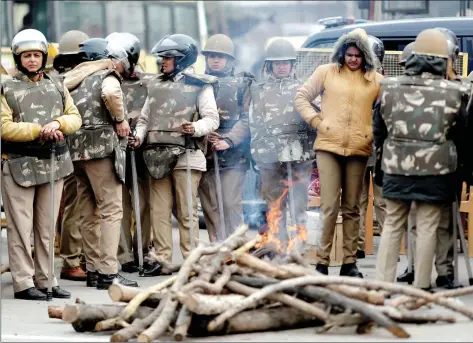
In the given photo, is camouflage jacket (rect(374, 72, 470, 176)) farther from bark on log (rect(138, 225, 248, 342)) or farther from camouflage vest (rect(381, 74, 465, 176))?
bark on log (rect(138, 225, 248, 342))

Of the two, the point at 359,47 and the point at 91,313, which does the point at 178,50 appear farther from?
the point at 91,313

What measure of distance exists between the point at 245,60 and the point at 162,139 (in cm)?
1108

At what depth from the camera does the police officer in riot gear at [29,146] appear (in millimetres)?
10336

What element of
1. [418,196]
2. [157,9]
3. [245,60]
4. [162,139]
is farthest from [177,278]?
[157,9]

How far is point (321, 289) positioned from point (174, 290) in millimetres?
909

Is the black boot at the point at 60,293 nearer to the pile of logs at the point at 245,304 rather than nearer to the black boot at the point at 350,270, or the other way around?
the pile of logs at the point at 245,304

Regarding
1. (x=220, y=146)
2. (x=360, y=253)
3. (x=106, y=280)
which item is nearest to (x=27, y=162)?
(x=106, y=280)

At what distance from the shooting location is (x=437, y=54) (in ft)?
32.5

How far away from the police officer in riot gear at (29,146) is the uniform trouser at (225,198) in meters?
2.15

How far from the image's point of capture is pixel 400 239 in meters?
10.1

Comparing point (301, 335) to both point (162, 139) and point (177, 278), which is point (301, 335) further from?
point (162, 139)

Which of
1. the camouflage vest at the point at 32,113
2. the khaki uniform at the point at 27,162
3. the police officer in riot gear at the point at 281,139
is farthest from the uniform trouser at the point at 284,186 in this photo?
the camouflage vest at the point at 32,113

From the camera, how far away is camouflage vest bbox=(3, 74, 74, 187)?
10352mm

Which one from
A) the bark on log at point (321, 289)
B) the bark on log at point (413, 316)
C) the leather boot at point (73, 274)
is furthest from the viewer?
the leather boot at point (73, 274)
